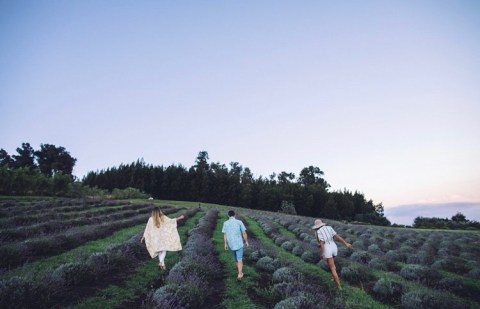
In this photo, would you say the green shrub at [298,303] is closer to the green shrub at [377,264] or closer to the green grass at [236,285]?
the green grass at [236,285]

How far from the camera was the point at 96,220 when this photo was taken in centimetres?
1852

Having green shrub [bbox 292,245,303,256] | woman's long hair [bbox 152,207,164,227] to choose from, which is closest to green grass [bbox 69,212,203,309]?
woman's long hair [bbox 152,207,164,227]

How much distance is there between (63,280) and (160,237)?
333cm

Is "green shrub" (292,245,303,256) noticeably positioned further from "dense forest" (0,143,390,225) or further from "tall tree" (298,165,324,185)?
"tall tree" (298,165,324,185)

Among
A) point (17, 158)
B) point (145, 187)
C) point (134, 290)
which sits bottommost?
point (134, 290)

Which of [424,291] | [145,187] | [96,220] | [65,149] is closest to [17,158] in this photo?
[65,149]

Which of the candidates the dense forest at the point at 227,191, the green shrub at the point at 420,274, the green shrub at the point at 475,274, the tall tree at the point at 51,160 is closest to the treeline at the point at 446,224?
the dense forest at the point at 227,191

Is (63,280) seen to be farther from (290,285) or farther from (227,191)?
(227,191)

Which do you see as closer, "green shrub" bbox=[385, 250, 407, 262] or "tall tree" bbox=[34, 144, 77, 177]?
"green shrub" bbox=[385, 250, 407, 262]

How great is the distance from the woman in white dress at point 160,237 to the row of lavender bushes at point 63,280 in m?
0.77

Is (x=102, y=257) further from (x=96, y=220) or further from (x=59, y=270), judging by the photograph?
(x=96, y=220)

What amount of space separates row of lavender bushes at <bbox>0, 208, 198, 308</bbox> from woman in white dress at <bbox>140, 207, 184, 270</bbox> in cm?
77

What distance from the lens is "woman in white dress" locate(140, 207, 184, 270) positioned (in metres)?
9.20

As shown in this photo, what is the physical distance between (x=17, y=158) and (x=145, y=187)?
4301cm
